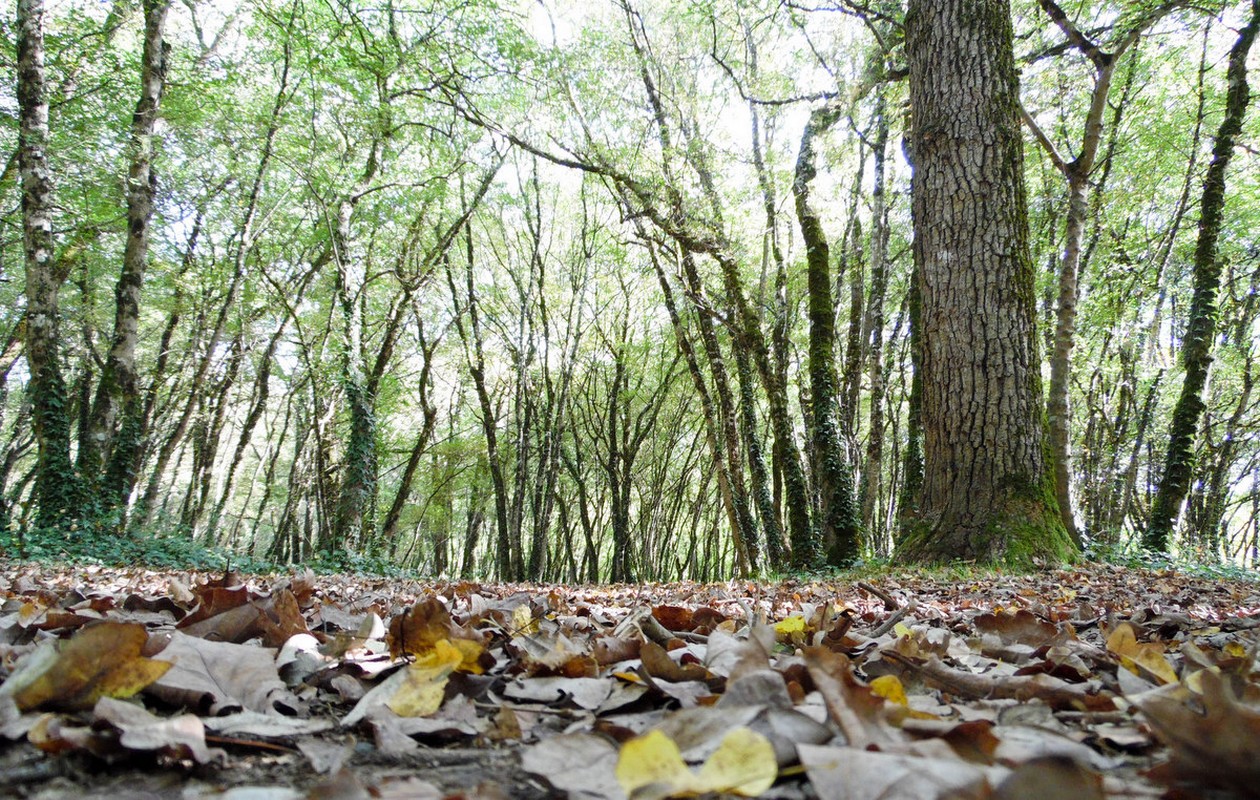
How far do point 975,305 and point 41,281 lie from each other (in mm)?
11938

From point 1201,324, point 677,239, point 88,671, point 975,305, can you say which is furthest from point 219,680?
point 1201,324

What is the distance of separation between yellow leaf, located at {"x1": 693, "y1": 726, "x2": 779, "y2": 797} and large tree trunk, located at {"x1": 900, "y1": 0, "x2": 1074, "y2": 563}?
496 centimetres

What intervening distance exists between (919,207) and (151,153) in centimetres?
1176

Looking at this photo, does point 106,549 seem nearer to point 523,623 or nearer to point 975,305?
point 523,623

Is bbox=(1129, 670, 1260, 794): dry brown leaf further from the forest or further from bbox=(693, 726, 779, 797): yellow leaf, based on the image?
the forest

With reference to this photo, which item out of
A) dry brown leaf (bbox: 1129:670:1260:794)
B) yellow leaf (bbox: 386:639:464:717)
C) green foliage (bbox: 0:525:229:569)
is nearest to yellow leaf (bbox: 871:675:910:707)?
dry brown leaf (bbox: 1129:670:1260:794)

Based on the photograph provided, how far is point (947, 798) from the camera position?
52 centimetres

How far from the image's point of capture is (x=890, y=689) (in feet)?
3.36

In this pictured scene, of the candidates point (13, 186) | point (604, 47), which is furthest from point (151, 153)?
point (604, 47)

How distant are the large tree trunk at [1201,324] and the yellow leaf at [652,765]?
36.4 ft

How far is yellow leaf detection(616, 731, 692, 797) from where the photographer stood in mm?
658

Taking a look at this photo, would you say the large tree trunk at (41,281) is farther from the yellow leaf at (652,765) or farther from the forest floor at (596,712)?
the yellow leaf at (652,765)

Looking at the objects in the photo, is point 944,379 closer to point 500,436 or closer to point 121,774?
point 121,774

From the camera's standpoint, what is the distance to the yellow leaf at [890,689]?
3.30ft
